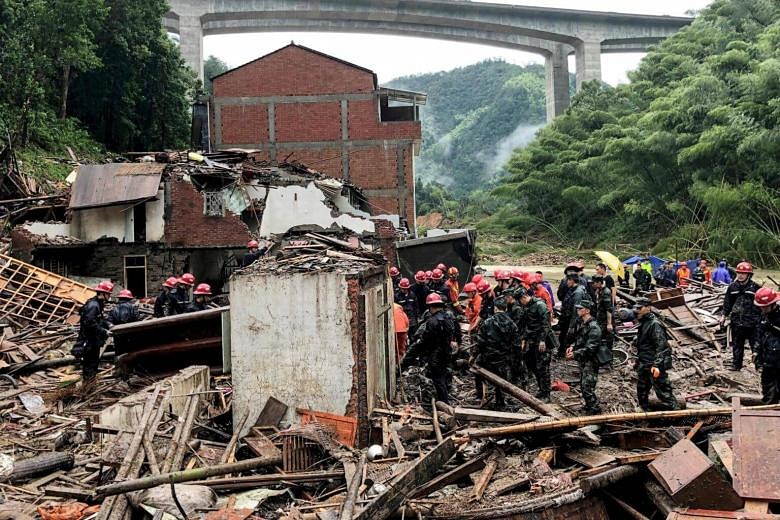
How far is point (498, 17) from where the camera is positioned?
50.3 meters

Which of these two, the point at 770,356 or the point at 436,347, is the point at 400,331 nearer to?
the point at 436,347

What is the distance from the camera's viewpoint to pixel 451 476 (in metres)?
6.59

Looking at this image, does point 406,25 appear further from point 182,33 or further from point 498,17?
point 182,33

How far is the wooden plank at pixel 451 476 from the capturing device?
6398mm

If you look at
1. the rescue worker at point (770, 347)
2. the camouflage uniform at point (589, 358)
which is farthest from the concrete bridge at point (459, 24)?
the rescue worker at point (770, 347)

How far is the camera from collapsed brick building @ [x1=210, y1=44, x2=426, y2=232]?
31141 mm

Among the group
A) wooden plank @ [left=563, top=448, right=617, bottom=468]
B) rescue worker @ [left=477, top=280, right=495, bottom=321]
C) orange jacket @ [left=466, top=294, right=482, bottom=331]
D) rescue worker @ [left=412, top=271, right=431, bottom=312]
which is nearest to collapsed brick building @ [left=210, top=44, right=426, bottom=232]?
rescue worker @ [left=412, top=271, right=431, bottom=312]

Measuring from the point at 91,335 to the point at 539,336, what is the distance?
6723 mm

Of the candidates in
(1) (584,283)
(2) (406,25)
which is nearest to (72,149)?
(1) (584,283)

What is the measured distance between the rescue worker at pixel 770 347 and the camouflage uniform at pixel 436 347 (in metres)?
3.88

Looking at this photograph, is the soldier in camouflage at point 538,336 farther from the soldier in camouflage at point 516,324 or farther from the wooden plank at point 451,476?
the wooden plank at point 451,476

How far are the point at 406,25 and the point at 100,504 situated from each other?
48.5 meters

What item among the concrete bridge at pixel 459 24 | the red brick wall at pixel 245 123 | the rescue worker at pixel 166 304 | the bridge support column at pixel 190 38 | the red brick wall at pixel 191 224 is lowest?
the rescue worker at pixel 166 304

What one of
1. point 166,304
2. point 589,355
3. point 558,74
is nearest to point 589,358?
point 589,355
